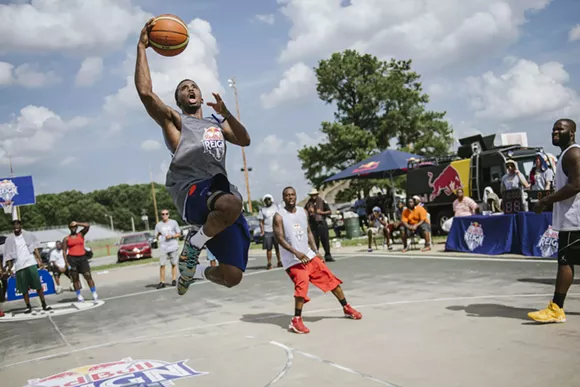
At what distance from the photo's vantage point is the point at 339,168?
134 feet

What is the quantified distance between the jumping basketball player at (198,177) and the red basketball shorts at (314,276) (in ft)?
7.53

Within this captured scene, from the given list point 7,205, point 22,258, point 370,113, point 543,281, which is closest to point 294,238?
point 543,281

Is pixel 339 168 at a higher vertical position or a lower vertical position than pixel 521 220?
higher

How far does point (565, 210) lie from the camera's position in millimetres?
5652

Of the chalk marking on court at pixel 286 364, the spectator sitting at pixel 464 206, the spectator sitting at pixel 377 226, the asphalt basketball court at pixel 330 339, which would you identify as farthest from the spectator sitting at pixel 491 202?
the chalk marking on court at pixel 286 364

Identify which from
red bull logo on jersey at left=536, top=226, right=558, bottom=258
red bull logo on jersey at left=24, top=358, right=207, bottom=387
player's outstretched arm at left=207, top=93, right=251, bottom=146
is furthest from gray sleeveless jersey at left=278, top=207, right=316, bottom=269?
red bull logo on jersey at left=536, top=226, right=558, bottom=258

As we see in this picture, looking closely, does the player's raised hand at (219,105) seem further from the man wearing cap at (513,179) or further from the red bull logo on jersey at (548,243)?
the man wearing cap at (513,179)

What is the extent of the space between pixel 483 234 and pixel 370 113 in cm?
3025

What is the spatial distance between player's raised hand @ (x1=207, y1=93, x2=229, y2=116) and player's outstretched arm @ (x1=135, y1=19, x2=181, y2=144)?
0.48 m

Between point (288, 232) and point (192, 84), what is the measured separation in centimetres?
302

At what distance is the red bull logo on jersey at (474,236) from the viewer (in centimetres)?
1283

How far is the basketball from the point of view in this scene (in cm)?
451

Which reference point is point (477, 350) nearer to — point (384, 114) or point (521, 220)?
point (521, 220)

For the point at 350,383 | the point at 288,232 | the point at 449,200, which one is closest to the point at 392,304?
the point at 288,232
